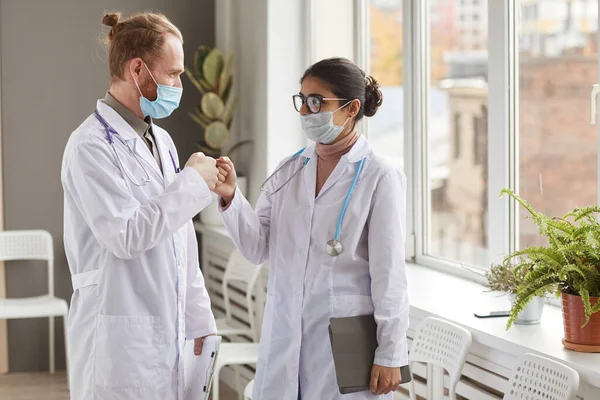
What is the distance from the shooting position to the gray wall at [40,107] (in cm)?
479

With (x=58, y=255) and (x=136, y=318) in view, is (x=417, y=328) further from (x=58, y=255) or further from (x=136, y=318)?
(x=58, y=255)

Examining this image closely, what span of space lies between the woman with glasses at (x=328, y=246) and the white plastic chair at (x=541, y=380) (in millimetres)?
293

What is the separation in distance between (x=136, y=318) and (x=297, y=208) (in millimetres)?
507

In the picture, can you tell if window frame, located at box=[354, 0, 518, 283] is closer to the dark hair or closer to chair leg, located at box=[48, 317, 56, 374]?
the dark hair

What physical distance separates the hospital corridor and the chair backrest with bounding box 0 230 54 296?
1cm

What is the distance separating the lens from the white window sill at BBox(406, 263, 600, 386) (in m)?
2.20

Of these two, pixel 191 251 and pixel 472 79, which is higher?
pixel 472 79

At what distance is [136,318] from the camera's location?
2039 mm

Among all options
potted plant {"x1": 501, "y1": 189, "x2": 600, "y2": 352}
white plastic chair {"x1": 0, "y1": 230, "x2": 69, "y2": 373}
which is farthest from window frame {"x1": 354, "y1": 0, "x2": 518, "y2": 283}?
white plastic chair {"x1": 0, "y1": 230, "x2": 69, "y2": 373}

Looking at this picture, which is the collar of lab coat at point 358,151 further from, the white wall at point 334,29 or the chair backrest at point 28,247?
the chair backrest at point 28,247

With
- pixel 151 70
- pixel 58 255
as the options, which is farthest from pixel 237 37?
pixel 151 70

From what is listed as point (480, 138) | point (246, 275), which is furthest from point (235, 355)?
point (480, 138)

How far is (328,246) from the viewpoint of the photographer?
7.06ft

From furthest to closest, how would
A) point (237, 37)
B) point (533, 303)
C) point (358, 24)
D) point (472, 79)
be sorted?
1. point (237, 37)
2. point (358, 24)
3. point (472, 79)
4. point (533, 303)
